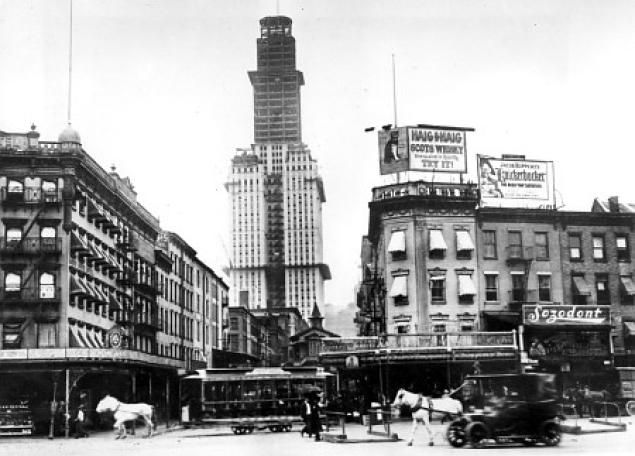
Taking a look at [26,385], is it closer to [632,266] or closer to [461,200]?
[461,200]

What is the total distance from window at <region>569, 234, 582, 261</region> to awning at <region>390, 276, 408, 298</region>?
10511 mm

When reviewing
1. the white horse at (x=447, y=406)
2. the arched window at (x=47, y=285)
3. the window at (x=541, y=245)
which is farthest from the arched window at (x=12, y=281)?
the window at (x=541, y=245)

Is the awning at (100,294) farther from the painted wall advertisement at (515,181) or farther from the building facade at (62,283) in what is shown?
the painted wall advertisement at (515,181)

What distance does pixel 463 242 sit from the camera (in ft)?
165

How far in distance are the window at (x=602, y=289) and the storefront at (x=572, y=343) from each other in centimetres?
299

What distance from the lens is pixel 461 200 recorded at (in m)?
50.9

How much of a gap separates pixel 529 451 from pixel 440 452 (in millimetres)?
2273

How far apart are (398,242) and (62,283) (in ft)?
63.0

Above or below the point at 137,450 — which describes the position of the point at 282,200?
above

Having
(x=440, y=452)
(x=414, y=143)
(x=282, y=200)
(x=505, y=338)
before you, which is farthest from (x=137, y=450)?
(x=282, y=200)

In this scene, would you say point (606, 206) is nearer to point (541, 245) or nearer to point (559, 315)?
point (541, 245)

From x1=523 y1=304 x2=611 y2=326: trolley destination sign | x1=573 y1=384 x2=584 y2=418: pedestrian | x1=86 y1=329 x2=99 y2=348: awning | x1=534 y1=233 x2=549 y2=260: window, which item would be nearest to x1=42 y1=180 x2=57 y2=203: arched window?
x1=86 y1=329 x2=99 y2=348: awning

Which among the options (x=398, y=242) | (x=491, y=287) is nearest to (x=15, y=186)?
(x=398, y=242)

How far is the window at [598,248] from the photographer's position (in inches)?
2056
